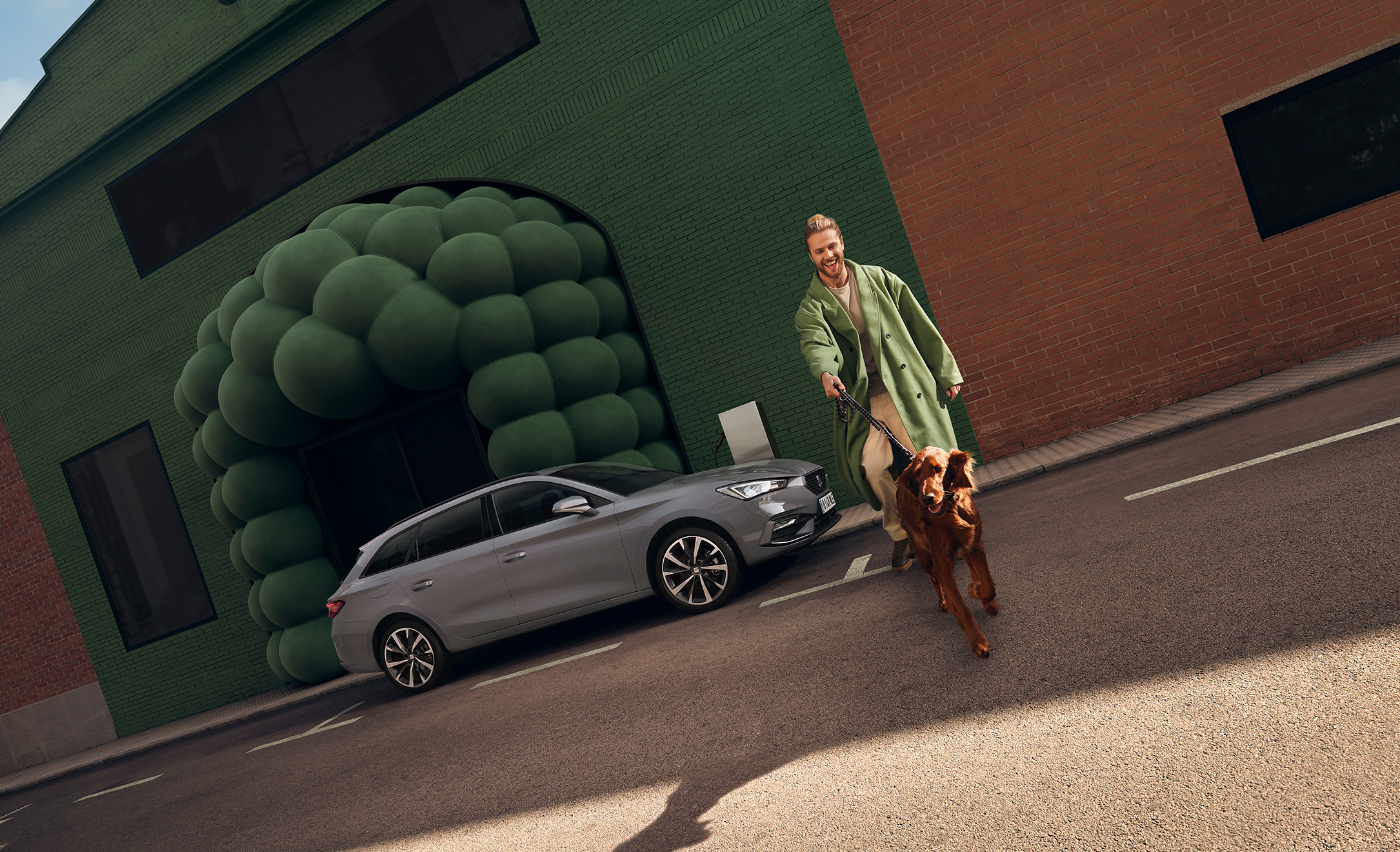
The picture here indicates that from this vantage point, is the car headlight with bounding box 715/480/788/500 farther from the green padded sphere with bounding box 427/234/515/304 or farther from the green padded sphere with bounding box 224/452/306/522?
the green padded sphere with bounding box 224/452/306/522

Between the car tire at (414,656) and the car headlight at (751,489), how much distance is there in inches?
121

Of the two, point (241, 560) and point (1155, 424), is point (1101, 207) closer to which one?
point (1155, 424)

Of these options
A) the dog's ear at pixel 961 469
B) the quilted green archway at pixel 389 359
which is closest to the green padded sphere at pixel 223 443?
the quilted green archway at pixel 389 359

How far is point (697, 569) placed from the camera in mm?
6629

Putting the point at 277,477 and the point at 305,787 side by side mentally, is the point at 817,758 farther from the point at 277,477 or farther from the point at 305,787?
the point at 277,477

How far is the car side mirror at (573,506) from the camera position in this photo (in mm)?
6680

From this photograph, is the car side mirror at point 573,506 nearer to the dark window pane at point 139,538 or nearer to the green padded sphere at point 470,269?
the green padded sphere at point 470,269

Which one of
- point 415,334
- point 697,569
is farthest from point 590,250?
point 697,569

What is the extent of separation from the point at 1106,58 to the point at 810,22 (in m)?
3.25

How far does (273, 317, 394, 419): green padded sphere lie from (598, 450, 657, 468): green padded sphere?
2.63 m

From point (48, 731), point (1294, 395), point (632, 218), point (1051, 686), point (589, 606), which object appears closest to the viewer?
point (1051, 686)

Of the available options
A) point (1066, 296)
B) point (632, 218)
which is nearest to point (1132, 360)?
point (1066, 296)

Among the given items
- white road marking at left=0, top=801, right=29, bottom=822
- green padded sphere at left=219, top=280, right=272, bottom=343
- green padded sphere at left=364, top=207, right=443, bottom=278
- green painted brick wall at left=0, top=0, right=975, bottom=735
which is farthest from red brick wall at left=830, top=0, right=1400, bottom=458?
white road marking at left=0, top=801, right=29, bottom=822

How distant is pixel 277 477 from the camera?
32.0 feet
